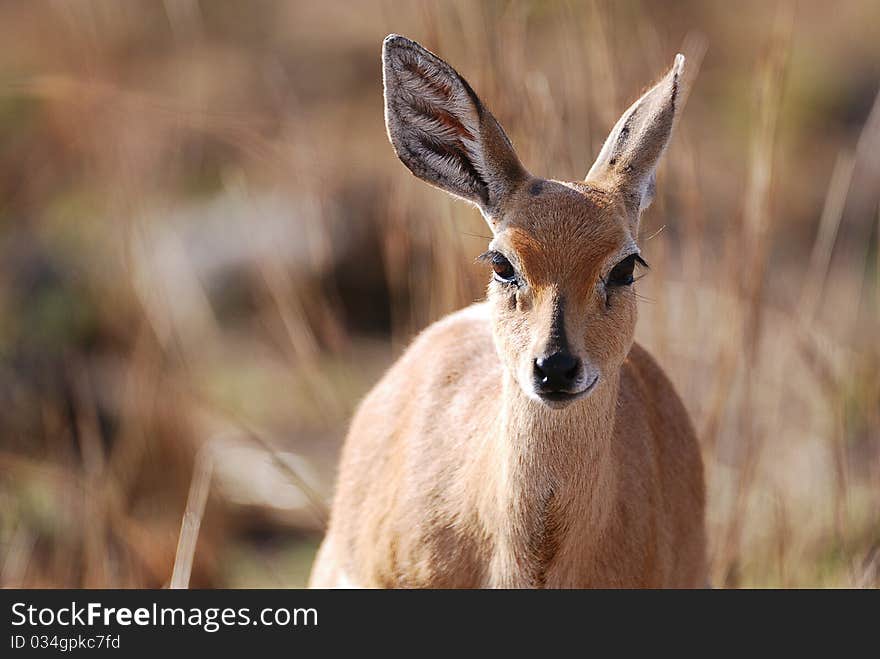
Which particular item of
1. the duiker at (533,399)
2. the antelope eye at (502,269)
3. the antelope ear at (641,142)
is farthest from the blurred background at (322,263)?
the antelope eye at (502,269)

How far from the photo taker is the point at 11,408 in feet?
22.5

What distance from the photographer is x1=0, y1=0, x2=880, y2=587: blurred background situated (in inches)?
185

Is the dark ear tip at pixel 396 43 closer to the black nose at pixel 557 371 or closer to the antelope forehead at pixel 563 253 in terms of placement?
the antelope forehead at pixel 563 253

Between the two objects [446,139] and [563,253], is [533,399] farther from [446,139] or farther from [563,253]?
[446,139]

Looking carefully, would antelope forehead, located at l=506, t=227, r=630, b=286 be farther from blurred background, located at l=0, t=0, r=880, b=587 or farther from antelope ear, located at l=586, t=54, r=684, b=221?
blurred background, located at l=0, t=0, r=880, b=587

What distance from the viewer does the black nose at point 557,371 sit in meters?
2.88

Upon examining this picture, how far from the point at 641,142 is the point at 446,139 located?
489mm

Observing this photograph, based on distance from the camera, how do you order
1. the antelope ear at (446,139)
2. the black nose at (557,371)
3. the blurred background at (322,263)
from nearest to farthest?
the black nose at (557,371), the antelope ear at (446,139), the blurred background at (322,263)

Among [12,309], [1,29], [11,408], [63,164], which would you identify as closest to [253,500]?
[11,408]

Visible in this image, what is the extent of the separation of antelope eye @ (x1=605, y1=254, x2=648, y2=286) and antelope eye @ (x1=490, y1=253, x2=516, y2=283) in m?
0.23

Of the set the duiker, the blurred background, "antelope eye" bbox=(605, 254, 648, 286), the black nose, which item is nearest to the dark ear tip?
the duiker

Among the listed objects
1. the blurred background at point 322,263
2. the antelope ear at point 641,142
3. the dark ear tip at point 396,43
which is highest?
the blurred background at point 322,263

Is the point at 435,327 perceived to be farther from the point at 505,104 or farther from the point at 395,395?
the point at 505,104

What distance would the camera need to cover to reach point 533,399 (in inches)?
121
